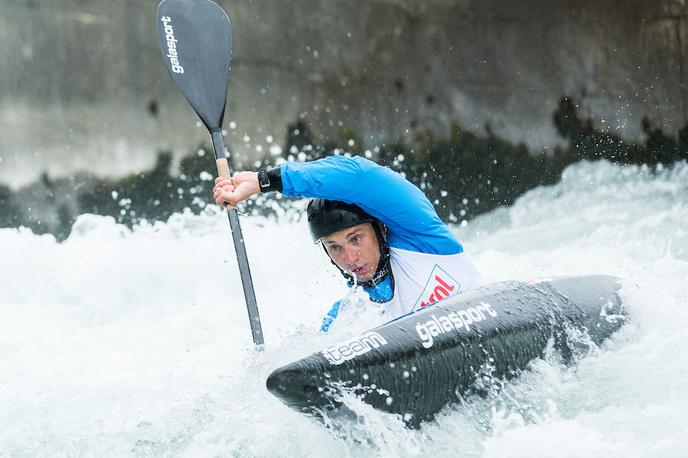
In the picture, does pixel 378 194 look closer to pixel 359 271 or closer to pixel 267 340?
pixel 359 271

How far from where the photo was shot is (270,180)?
2.70 meters

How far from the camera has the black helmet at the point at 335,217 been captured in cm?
283

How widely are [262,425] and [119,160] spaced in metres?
4.83

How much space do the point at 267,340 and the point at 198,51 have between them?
6.36ft

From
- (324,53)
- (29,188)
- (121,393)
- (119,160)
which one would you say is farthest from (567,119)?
(121,393)

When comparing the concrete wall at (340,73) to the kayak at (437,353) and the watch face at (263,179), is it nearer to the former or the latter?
the watch face at (263,179)

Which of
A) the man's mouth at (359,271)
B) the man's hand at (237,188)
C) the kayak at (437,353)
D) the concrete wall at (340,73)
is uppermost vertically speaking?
the concrete wall at (340,73)

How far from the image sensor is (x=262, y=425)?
246 centimetres

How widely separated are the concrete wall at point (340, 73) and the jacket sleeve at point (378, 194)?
4495 mm

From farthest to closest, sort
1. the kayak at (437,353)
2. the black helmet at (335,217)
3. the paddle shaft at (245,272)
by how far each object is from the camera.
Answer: the paddle shaft at (245,272)
the black helmet at (335,217)
the kayak at (437,353)

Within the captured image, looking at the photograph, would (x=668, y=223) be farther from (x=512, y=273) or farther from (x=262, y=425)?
(x=262, y=425)

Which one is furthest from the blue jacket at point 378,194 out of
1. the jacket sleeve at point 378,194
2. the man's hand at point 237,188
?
the man's hand at point 237,188

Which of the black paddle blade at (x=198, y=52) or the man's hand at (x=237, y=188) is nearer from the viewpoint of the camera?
the man's hand at (x=237, y=188)

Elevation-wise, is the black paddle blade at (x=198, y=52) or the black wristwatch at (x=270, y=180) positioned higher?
the black paddle blade at (x=198, y=52)
